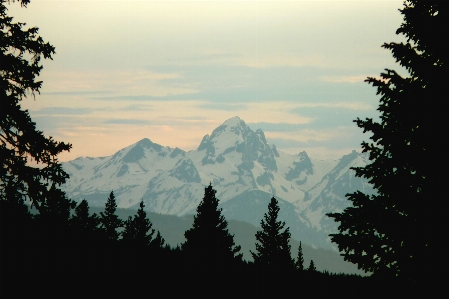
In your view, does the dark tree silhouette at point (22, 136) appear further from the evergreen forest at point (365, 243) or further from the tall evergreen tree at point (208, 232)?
the tall evergreen tree at point (208, 232)

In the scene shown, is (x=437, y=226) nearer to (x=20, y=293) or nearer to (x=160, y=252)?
(x=160, y=252)

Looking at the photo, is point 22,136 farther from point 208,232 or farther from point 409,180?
point 208,232

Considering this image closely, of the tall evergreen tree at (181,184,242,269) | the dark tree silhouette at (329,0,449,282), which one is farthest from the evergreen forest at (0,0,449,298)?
the tall evergreen tree at (181,184,242,269)

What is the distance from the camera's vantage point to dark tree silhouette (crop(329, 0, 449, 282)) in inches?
515

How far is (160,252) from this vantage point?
1420cm

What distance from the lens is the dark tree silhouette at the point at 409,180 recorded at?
13070 mm

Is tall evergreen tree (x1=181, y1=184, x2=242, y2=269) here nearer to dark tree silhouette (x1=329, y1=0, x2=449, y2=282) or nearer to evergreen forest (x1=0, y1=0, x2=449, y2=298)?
evergreen forest (x1=0, y1=0, x2=449, y2=298)

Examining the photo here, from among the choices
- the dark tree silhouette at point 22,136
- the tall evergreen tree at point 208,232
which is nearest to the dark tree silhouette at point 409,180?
the dark tree silhouette at point 22,136

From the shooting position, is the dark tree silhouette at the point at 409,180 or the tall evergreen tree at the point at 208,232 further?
the tall evergreen tree at the point at 208,232

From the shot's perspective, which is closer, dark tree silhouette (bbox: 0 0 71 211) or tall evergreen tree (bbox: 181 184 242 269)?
dark tree silhouette (bbox: 0 0 71 211)

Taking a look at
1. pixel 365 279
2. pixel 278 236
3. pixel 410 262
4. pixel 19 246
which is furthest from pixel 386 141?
pixel 278 236

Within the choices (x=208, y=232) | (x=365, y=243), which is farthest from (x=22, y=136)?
(x=208, y=232)

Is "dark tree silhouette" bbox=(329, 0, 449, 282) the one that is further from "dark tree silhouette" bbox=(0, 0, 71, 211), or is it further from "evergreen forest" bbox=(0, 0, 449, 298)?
"dark tree silhouette" bbox=(0, 0, 71, 211)

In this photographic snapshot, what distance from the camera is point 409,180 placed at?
44.3 feet
